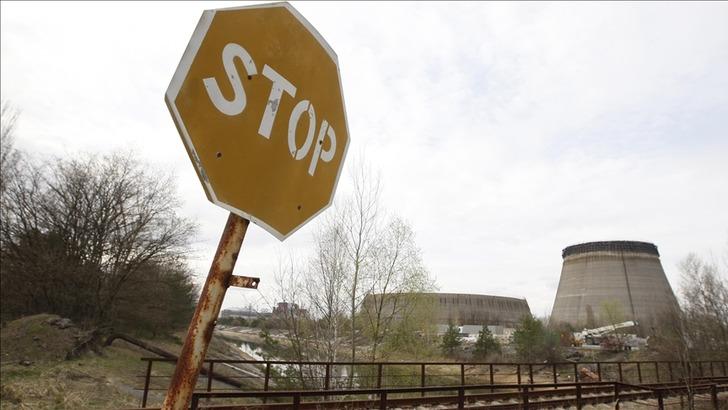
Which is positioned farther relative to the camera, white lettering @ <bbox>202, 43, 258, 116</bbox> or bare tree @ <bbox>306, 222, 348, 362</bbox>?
bare tree @ <bbox>306, 222, 348, 362</bbox>

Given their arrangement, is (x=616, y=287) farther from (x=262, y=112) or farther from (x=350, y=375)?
(x=262, y=112)

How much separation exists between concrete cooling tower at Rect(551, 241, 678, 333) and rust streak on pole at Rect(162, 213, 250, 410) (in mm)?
51288

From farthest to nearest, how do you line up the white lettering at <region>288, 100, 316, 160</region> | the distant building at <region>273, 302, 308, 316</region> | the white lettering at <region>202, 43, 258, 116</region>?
the distant building at <region>273, 302, 308, 316</region> < the white lettering at <region>288, 100, 316, 160</region> < the white lettering at <region>202, 43, 258, 116</region>

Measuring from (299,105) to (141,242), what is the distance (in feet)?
80.5

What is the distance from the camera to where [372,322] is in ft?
45.0

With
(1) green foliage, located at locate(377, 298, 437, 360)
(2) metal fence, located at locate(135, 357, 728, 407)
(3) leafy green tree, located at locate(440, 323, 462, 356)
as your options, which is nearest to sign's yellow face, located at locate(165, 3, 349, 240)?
(2) metal fence, located at locate(135, 357, 728, 407)

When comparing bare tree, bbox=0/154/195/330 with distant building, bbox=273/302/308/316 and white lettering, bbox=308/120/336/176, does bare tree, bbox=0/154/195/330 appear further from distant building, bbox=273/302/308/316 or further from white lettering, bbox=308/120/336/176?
white lettering, bbox=308/120/336/176

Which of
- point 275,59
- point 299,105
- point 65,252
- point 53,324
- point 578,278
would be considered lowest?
point 53,324

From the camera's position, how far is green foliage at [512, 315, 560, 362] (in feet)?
118

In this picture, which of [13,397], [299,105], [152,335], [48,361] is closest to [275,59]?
[299,105]

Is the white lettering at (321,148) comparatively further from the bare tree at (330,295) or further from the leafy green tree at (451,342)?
the leafy green tree at (451,342)

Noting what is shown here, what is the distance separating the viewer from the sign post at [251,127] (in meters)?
1.21

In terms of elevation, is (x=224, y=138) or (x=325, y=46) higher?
(x=325, y=46)

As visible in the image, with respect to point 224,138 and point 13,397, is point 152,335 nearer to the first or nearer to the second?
point 13,397
